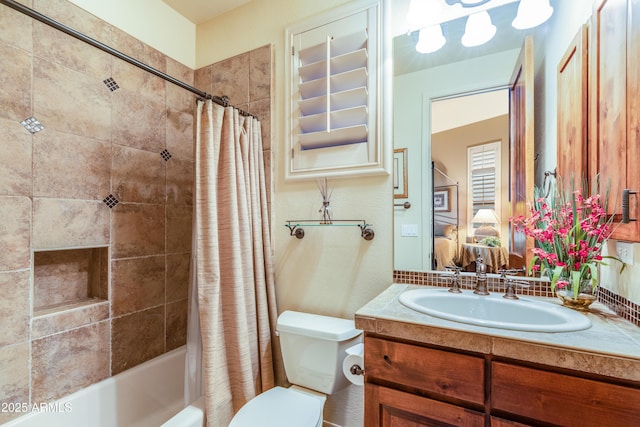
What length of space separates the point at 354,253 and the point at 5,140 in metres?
1.70

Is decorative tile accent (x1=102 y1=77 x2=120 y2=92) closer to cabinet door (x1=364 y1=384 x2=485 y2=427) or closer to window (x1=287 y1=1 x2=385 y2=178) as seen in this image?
window (x1=287 y1=1 x2=385 y2=178)

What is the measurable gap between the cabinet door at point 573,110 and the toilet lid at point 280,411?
4.77 feet

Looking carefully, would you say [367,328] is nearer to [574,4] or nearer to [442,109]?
[442,109]

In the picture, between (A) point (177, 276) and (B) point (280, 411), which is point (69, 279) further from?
(B) point (280, 411)

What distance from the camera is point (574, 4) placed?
46.8 inches

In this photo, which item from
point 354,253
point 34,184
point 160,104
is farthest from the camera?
point 160,104

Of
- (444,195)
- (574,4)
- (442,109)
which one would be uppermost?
(574,4)

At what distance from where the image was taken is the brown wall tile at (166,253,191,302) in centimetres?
196

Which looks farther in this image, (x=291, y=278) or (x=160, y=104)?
(x=160, y=104)

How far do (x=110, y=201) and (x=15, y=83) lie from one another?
647 millimetres

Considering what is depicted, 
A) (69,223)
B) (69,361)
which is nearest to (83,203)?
(69,223)

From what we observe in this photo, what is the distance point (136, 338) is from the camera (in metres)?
1.75

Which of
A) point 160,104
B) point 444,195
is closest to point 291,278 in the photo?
point 444,195

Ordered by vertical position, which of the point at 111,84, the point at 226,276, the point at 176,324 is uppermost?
the point at 111,84
